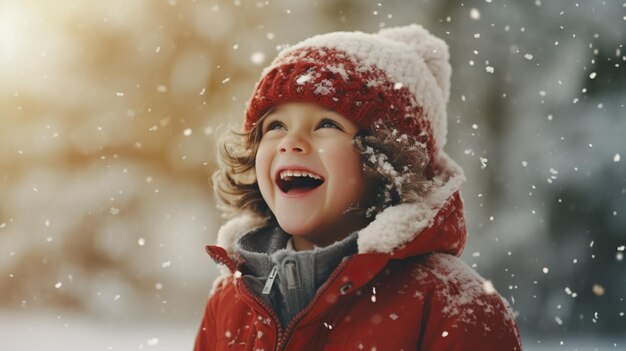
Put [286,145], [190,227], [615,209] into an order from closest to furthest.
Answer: [286,145] < [615,209] < [190,227]

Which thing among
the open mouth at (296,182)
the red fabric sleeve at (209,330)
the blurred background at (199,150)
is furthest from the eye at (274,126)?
the blurred background at (199,150)

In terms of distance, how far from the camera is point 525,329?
421 cm

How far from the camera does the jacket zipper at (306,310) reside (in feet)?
4.02

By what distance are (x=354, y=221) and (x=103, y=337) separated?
3569 mm

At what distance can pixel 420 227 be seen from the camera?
4.19 feet

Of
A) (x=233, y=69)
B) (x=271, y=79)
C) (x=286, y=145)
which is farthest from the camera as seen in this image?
(x=233, y=69)

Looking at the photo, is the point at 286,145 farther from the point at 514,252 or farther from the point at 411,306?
the point at 514,252

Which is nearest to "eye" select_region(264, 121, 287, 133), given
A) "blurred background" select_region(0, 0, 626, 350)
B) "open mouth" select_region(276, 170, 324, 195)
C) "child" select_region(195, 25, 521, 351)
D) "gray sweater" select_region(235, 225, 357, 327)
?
"child" select_region(195, 25, 521, 351)

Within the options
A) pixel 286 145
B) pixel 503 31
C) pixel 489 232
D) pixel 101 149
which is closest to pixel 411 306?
pixel 286 145

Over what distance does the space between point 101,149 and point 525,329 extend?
357 cm

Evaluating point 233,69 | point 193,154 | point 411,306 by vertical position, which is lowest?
point 411,306

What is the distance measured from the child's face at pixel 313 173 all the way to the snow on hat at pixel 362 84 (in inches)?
1.6

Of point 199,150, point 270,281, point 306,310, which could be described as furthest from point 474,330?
point 199,150

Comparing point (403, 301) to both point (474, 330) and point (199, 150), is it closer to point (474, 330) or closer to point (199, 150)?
point (474, 330)
